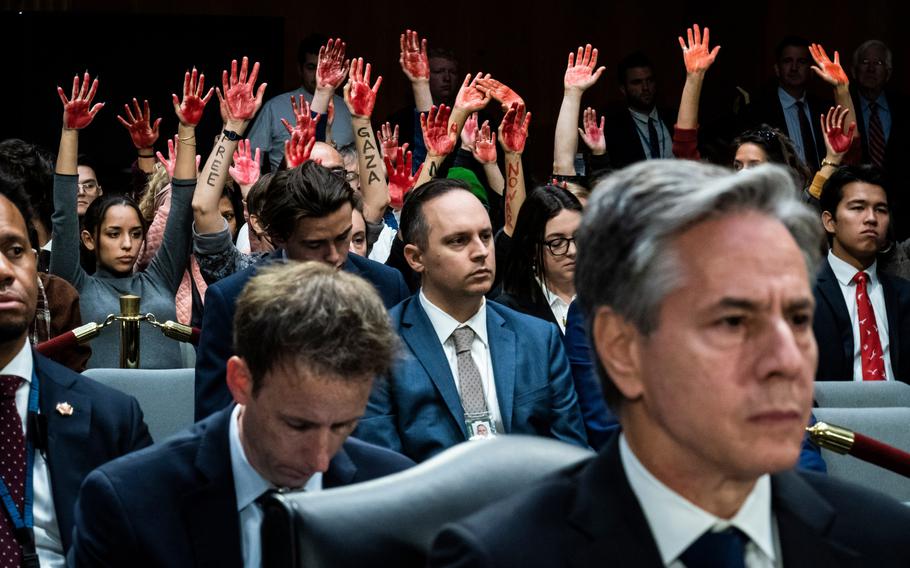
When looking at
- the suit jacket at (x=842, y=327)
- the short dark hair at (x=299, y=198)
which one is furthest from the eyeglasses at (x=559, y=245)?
the suit jacket at (x=842, y=327)

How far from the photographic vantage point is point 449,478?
1351mm

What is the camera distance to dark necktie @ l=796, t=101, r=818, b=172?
660 centimetres

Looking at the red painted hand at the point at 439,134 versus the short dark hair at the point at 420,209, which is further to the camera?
the red painted hand at the point at 439,134

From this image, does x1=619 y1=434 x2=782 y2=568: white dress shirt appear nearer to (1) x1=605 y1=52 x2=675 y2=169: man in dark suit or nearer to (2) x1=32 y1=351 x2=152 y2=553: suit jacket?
(2) x1=32 y1=351 x2=152 y2=553: suit jacket

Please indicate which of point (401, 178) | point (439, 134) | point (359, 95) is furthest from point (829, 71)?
point (359, 95)

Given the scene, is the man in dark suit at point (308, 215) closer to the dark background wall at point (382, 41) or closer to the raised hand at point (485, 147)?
the raised hand at point (485, 147)

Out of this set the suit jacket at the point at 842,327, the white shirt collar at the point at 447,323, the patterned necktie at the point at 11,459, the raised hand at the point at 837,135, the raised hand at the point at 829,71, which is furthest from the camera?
the raised hand at the point at 829,71

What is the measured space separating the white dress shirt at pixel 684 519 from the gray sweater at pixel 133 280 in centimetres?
296

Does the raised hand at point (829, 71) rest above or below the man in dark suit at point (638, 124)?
above

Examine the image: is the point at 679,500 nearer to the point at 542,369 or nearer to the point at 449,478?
the point at 449,478

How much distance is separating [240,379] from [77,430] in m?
0.58

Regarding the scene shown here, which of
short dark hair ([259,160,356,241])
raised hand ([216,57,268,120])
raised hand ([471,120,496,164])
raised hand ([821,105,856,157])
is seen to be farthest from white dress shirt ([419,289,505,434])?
raised hand ([821,105,856,157])

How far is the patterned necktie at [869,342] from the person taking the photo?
460 cm

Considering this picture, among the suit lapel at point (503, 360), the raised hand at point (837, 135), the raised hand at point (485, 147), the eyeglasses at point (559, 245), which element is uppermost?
the raised hand at point (837, 135)
